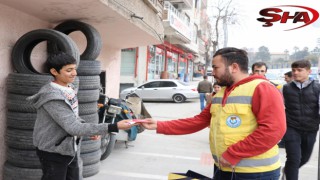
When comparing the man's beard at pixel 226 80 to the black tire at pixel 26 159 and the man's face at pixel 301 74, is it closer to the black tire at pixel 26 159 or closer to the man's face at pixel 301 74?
the man's face at pixel 301 74

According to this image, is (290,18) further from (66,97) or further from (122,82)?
(122,82)

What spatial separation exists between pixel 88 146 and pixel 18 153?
1030 mm

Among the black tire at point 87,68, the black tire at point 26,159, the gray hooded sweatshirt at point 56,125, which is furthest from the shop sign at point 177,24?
the gray hooded sweatshirt at point 56,125

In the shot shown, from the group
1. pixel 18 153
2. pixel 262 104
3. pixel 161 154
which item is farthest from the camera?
pixel 161 154

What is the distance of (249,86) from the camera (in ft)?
7.20

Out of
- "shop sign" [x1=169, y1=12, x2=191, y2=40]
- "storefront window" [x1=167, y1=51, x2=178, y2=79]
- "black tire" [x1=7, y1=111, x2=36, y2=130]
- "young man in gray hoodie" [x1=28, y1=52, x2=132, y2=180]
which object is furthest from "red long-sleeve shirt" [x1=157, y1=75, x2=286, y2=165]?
"storefront window" [x1=167, y1=51, x2=178, y2=79]

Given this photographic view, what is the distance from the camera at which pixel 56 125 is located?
261 cm

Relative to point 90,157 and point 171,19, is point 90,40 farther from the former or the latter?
point 171,19

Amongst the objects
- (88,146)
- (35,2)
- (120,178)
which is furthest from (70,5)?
(120,178)

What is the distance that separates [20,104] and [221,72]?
2.71 meters

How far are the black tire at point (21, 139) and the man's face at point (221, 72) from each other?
2.62m

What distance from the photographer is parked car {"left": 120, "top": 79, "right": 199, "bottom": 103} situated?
1719 cm

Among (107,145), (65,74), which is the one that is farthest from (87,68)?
(65,74)

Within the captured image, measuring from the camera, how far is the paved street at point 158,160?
5.23 meters
